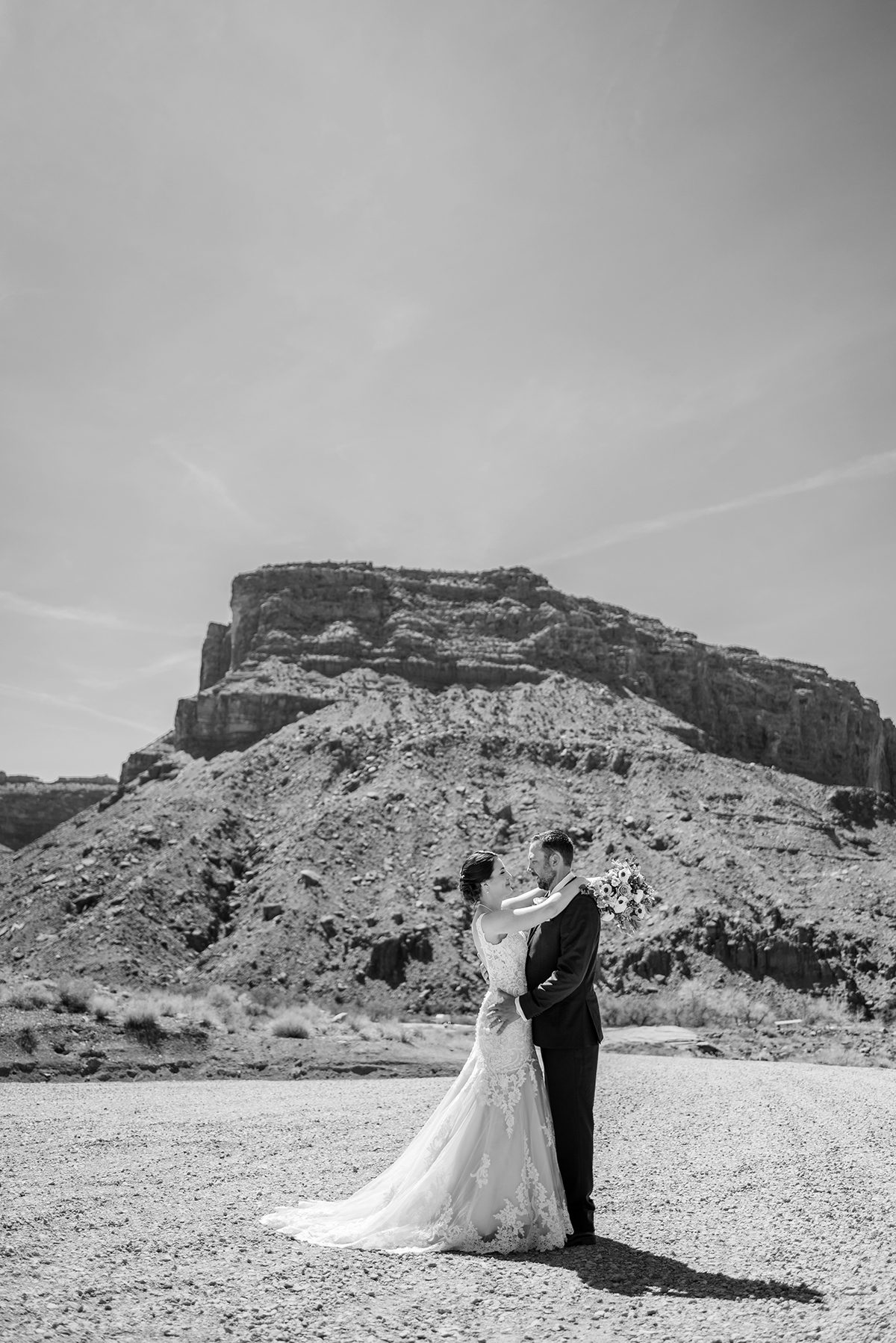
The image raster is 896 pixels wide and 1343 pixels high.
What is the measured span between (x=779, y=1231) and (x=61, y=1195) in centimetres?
502

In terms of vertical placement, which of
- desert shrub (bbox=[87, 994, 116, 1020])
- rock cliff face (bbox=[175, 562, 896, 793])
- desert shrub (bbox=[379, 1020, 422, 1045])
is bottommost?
desert shrub (bbox=[379, 1020, 422, 1045])

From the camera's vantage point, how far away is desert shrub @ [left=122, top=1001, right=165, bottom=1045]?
20.5m

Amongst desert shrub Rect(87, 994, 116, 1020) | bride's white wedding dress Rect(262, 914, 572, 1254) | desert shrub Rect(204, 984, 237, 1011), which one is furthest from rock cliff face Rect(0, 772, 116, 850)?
bride's white wedding dress Rect(262, 914, 572, 1254)

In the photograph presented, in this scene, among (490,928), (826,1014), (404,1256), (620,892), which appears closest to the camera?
(404,1256)

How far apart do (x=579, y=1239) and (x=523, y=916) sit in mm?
1990

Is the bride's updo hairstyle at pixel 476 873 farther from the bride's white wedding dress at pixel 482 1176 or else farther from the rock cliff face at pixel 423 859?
the rock cliff face at pixel 423 859

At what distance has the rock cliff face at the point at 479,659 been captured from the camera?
67875mm

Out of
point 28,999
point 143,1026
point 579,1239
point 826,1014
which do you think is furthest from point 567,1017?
point 826,1014

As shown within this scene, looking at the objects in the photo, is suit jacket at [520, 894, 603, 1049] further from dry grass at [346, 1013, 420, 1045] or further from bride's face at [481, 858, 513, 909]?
dry grass at [346, 1013, 420, 1045]

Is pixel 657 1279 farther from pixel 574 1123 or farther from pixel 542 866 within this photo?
pixel 542 866

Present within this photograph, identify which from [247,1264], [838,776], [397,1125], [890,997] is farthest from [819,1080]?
[838,776]

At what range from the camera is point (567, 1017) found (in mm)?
6797

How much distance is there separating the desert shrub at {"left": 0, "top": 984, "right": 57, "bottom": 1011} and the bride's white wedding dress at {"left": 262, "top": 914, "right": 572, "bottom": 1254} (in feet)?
55.3

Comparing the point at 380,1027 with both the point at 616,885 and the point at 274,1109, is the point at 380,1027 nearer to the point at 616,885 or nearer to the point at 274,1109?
the point at 274,1109
